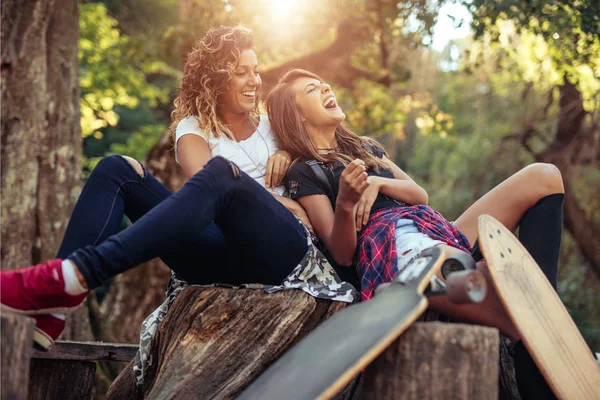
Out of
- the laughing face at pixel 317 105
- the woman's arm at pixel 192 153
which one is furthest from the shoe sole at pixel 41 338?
the laughing face at pixel 317 105

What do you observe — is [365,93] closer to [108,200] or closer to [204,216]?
[108,200]

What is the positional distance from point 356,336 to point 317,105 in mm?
1410

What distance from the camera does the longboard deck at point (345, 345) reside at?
6.05ft

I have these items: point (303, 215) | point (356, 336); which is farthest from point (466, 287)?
point (303, 215)

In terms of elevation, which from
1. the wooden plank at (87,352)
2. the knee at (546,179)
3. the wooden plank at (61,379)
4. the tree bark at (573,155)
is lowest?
the tree bark at (573,155)

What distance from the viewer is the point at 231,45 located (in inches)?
122

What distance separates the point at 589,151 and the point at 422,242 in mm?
5764

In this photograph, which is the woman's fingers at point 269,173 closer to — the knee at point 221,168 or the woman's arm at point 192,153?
the woman's arm at point 192,153

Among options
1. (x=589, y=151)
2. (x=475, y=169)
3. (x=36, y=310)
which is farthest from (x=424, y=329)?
(x=475, y=169)

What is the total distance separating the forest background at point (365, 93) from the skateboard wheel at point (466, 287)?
2.31 meters

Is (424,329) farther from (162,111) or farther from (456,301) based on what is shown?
(162,111)

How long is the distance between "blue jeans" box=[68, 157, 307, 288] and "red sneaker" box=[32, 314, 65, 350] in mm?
190

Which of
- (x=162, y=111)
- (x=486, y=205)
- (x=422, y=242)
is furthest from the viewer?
(x=162, y=111)

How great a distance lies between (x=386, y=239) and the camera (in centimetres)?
266
